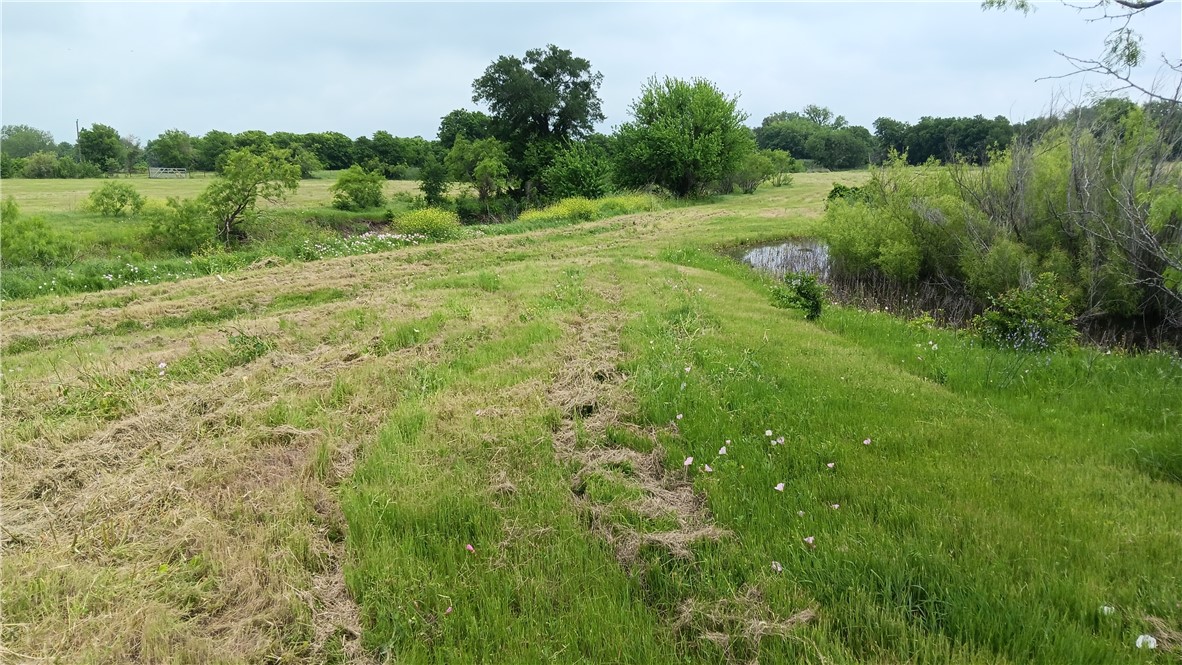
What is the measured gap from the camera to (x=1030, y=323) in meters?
6.52

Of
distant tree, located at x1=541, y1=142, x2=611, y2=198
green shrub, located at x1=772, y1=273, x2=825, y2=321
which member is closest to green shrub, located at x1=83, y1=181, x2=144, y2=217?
distant tree, located at x1=541, y1=142, x2=611, y2=198

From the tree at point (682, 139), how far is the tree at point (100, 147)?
168 feet

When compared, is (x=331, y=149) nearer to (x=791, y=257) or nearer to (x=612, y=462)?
(x=791, y=257)

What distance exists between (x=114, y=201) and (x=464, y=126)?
3529 cm

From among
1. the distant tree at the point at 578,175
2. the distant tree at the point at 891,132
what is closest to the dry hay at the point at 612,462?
the distant tree at the point at 578,175

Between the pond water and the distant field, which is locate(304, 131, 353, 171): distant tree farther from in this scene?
the pond water

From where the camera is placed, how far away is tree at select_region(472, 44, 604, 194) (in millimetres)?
42281

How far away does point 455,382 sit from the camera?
563cm

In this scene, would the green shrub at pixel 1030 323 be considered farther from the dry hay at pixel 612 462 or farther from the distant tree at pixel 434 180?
the distant tree at pixel 434 180

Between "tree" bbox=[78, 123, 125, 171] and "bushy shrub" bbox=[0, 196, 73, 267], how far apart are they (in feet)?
160

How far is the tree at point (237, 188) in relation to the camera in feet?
65.2

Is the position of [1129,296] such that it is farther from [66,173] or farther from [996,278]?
[66,173]

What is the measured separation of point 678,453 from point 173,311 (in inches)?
369

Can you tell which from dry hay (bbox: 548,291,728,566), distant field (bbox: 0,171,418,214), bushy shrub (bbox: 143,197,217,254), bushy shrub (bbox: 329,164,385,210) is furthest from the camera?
bushy shrub (bbox: 329,164,385,210)
